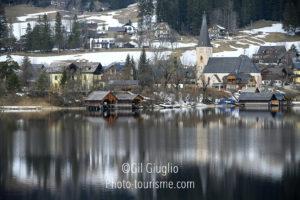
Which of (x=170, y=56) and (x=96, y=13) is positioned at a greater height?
(x=96, y=13)

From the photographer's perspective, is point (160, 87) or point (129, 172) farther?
point (160, 87)

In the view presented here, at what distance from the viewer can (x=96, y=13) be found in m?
118

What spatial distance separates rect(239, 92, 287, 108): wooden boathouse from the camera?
60.0 metres

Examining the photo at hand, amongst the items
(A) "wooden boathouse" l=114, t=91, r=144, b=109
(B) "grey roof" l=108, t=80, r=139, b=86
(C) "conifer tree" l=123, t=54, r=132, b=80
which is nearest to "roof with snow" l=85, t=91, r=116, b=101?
(A) "wooden boathouse" l=114, t=91, r=144, b=109

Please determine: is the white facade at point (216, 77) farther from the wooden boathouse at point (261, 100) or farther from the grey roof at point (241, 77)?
the wooden boathouse at point (261, 100)

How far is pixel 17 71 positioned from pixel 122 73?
1167 centimetres

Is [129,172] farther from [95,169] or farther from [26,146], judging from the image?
[26,146]

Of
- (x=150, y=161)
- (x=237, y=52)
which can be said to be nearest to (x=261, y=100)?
(x=237, y=52)

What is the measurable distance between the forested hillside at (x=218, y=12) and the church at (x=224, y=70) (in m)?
17.7

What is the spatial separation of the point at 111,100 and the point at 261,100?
46.9 feet

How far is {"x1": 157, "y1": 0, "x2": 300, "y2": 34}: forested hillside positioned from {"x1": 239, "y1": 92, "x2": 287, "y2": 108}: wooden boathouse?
33.7 metres

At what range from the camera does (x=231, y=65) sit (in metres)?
73.4

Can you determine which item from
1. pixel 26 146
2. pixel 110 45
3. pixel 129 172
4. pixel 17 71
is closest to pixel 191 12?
pixel 110 45

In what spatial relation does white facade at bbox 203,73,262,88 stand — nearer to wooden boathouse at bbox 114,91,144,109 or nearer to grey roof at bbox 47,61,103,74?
grey roof at bbox 47,61,103,74
